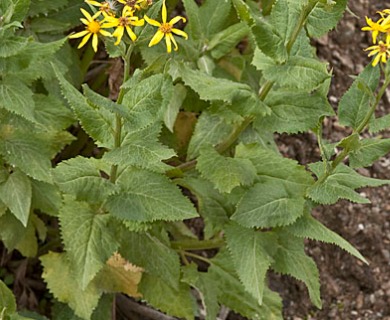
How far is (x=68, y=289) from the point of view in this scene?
2.96 metres

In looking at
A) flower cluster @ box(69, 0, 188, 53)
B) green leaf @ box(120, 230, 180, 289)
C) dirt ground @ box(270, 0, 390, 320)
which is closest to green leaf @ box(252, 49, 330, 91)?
flower cluster @ box(69, 0, 188, 53)

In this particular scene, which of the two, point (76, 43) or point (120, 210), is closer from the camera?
point (120, 210)

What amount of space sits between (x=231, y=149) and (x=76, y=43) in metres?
0.99

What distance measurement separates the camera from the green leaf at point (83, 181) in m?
2.47

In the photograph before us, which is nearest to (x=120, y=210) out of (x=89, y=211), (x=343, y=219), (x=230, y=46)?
(x=89, y=211)

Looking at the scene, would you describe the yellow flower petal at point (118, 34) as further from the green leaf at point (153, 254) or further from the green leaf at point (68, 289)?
the green leaf at point (68, 289)

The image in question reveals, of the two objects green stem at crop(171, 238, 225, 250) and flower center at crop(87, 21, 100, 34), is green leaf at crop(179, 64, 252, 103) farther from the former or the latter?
green stem at crop(171, 238, 225, 250)

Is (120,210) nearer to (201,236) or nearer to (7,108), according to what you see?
(7,108)

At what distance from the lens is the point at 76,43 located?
3.63 meters

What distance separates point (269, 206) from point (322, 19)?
0.64 m

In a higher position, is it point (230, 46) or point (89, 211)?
point (230, 46)

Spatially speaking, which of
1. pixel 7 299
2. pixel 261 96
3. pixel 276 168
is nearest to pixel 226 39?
pixel 261 96

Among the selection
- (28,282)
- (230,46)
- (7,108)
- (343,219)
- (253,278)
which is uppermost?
(7,108)

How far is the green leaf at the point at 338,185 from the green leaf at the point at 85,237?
27.8 inches
